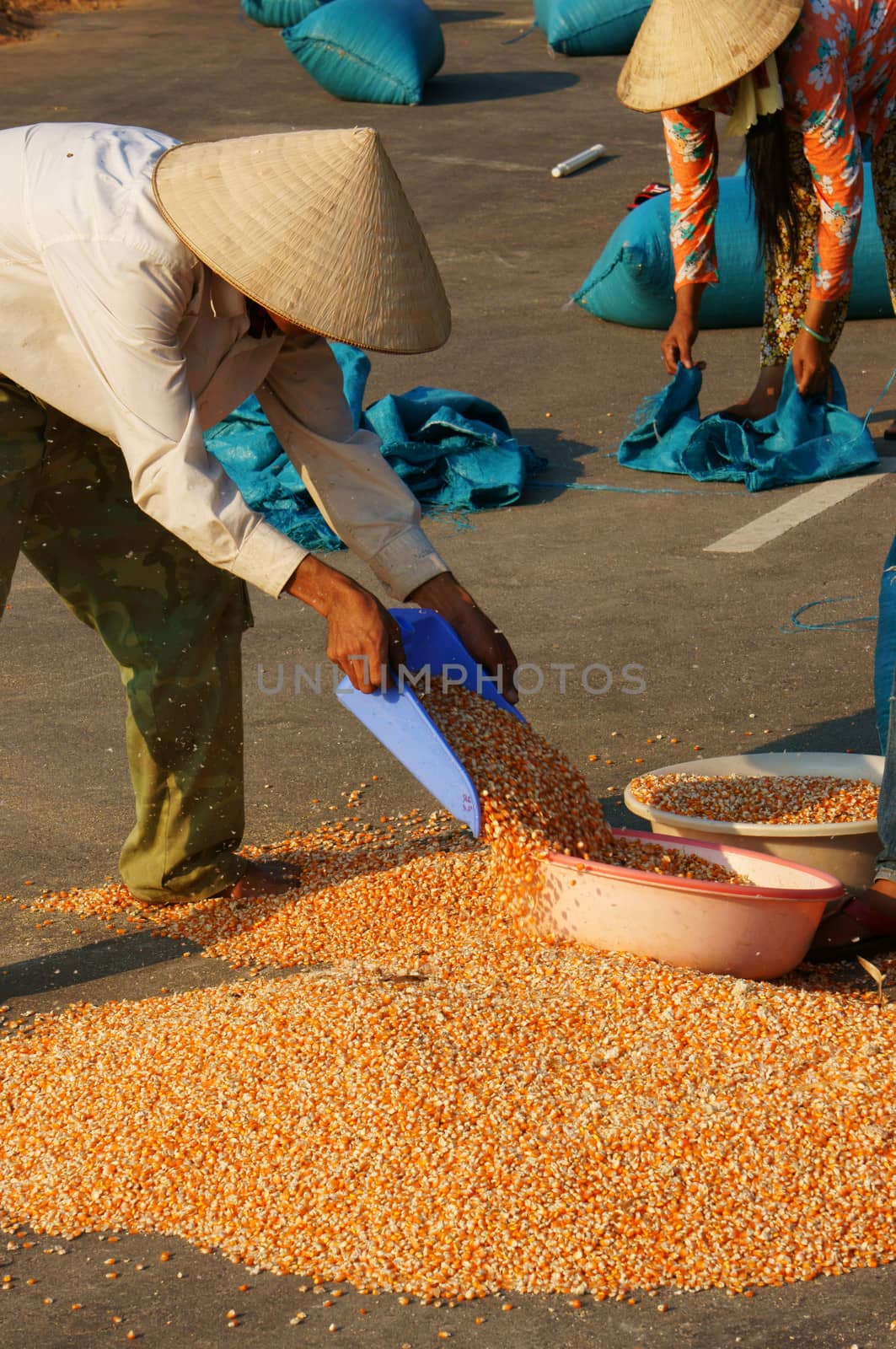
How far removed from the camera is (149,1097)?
2625 mm

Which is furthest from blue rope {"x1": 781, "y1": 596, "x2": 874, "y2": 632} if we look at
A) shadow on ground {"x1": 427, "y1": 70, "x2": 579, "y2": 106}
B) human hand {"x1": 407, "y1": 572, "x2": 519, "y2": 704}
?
shadow on ground {"x1": 427, "y1": 70, "x2": 579, "y2": 106}

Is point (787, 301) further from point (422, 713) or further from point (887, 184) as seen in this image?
point (422, 713)

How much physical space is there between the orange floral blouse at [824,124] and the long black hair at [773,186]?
10 centimetres

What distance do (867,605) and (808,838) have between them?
1.85 meters

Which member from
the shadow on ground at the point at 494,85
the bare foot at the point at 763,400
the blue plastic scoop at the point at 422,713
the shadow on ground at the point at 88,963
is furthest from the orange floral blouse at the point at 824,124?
the shadow on ground at the point at 494,85

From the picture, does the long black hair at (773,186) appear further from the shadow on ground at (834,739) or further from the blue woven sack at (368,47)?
the blue woven sack at (368,47)

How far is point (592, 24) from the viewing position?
13422 millimetres

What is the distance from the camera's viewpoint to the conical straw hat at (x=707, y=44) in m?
4.80

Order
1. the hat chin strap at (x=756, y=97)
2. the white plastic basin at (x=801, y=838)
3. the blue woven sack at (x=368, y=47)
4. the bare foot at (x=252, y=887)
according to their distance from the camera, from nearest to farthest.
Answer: the white plastic basin at (x=801, y=838) < the bare foot at (x=252, y=887) < the hat chin strap at (x=756, y=97) < the blue woven sack at (x=368, y=47)

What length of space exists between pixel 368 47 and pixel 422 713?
10543 mm

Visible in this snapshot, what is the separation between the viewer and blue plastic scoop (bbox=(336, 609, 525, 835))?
2.83 m

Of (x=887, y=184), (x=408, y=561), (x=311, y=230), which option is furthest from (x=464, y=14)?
(x=311, y=230)

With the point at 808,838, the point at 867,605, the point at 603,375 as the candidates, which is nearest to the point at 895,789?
the point at 808,838

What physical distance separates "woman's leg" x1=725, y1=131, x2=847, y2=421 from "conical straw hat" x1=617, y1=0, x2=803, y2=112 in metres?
0.53
